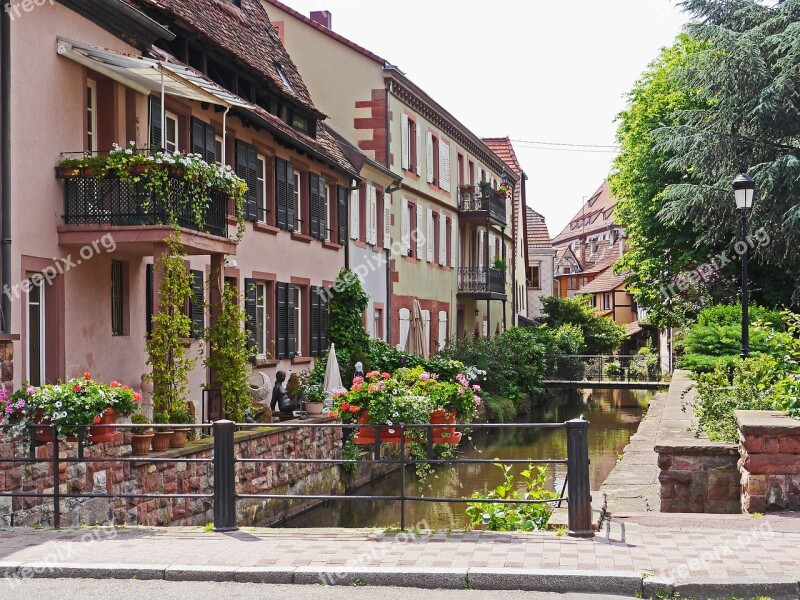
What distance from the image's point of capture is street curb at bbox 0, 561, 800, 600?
23.4 ft

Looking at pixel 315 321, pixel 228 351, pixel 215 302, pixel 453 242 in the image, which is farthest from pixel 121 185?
pixel 453 242

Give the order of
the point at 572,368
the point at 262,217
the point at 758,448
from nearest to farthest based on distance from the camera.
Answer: the point at 758,448
the point at 262,217
the point at 572,368

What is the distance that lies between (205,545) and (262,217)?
13920 mm

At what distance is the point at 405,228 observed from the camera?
3434 cm

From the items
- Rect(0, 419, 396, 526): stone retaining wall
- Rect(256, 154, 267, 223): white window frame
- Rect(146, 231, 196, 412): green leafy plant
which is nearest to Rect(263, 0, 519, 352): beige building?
Rect(256, 154, 267, 223): white window frame

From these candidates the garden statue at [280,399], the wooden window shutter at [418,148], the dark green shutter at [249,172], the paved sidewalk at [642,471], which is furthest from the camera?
the wooden window shutter at [418,148]

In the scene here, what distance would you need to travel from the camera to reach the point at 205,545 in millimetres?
8742

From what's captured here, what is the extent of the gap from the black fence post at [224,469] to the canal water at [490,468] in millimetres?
2639

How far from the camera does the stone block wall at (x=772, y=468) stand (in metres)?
9.59

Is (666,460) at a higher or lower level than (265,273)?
lower

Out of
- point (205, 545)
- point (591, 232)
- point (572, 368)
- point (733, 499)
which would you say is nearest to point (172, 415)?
point (205, 545)

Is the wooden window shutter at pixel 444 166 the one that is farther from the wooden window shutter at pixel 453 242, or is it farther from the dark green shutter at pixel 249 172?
the dark green shutter at pixel 249 172

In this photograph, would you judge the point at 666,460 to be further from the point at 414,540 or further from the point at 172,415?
the point at 172,415
